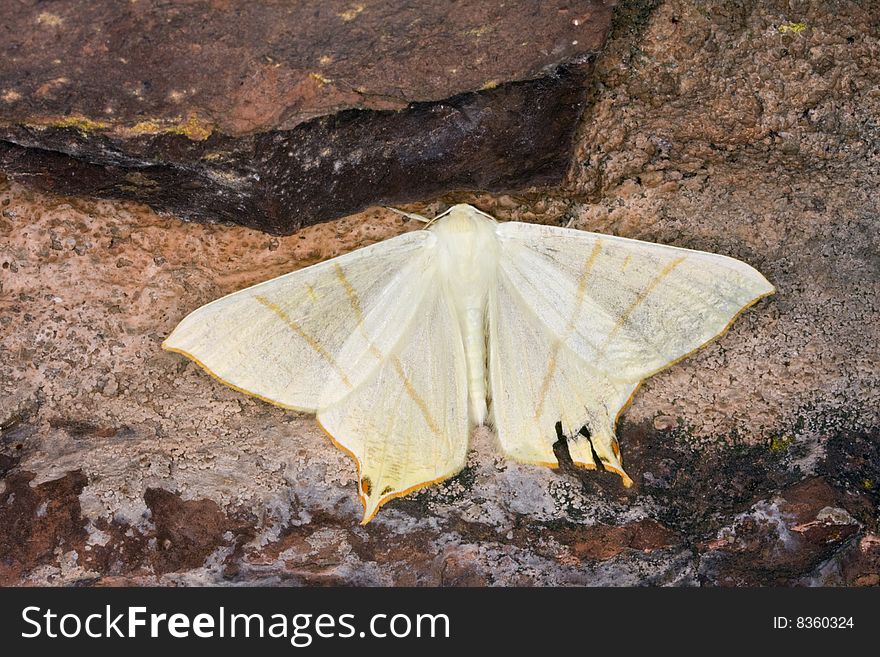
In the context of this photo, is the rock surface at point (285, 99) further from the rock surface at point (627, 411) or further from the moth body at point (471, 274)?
the rock surface at point (627, 411)

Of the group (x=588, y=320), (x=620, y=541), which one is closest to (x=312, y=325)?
(x=588, y=320)

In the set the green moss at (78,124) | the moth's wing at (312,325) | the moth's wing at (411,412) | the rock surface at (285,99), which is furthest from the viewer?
the moth's wing at (411,412)

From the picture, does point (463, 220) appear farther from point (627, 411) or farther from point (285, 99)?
point (627, 411)

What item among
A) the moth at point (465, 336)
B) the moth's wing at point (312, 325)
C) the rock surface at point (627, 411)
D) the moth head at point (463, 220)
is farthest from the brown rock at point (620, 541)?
the moth head at point (463, 220)

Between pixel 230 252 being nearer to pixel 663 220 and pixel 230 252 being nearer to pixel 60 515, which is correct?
pixel 60 515

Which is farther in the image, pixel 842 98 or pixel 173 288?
pixel 173 288

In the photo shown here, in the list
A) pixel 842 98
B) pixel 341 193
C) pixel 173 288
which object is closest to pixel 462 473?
pixel 341 193
